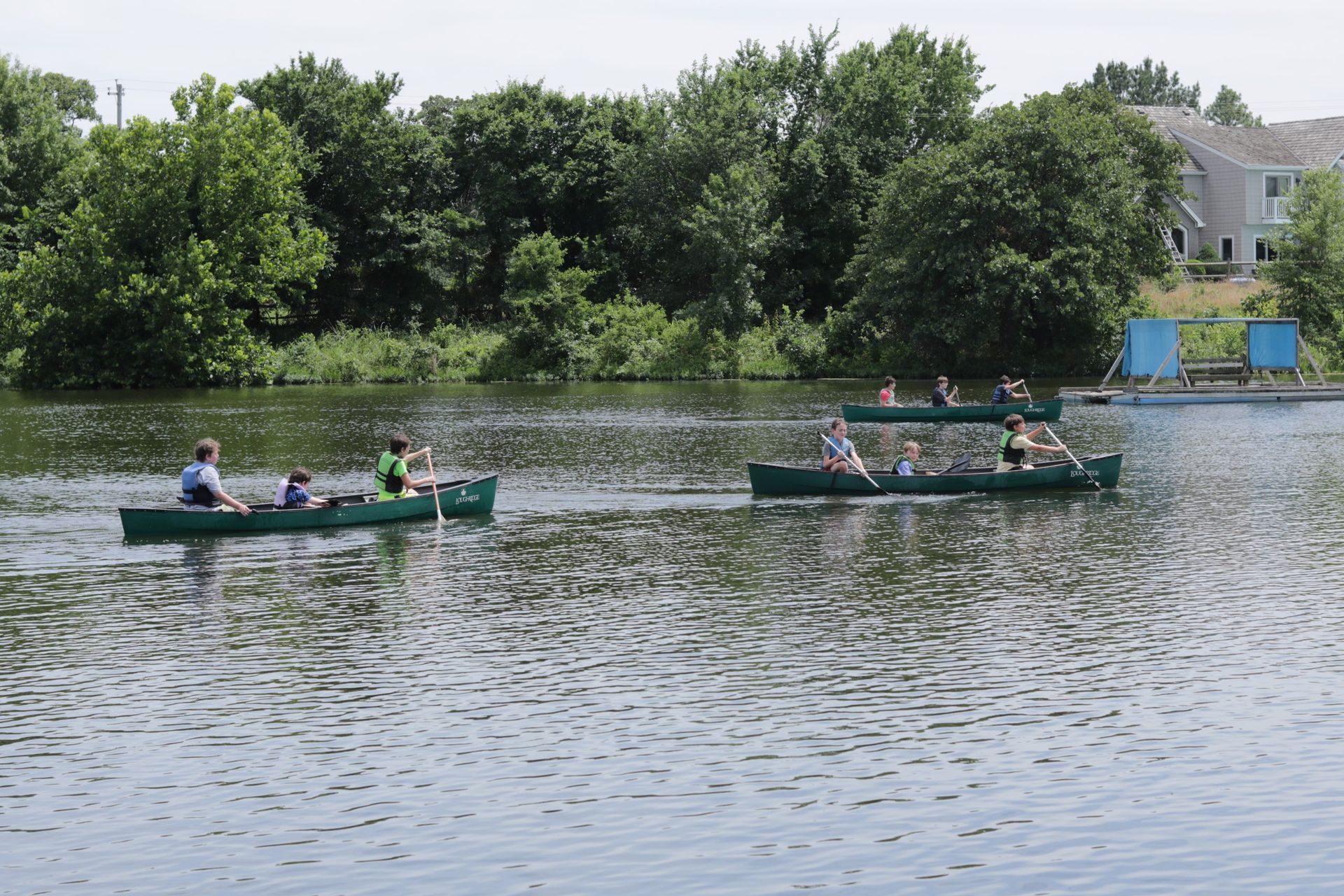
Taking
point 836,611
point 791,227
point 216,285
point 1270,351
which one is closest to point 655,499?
point 836,611

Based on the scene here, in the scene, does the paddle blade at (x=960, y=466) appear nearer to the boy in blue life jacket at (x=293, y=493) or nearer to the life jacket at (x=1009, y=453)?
the life jacket at (x=1009, y=453)

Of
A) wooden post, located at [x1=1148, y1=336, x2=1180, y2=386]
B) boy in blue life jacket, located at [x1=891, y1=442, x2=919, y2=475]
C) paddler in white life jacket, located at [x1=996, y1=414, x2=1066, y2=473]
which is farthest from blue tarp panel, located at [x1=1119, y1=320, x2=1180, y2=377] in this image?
boy in blue life jacket, located at [x1=891, y1=442, x2=919, y2=475]

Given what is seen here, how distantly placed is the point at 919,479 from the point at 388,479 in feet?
34.4

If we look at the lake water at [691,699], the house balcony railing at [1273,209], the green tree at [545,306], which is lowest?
the lake water at [691,699]

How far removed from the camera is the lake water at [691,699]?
1030cm

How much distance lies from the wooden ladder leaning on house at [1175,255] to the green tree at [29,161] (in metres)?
61.1

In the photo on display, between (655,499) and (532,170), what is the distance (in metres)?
61.9

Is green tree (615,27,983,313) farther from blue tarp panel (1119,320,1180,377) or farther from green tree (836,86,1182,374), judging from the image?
blue tarp panel (1119,320,1180,377)

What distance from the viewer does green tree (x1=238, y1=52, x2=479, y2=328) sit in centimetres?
8600

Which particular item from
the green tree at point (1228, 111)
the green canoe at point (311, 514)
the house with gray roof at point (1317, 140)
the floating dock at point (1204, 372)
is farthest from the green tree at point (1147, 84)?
the green canoe at point (311, 514)

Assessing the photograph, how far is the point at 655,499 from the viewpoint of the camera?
29.9 meters

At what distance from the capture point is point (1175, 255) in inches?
3465

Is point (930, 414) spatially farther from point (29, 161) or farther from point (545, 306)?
point (29, 161)

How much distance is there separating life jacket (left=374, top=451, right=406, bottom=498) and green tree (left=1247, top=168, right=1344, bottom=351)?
2382 inches
